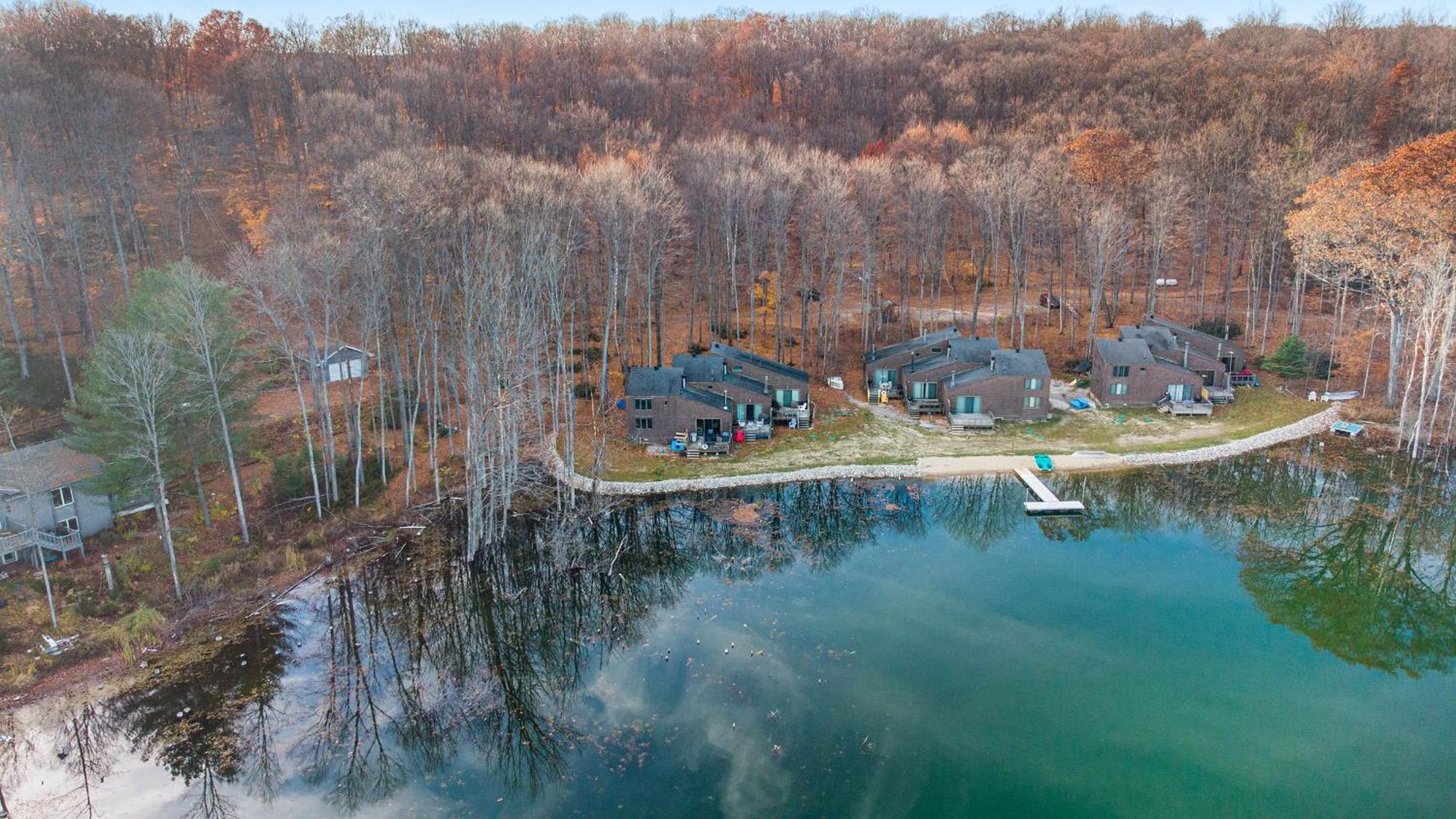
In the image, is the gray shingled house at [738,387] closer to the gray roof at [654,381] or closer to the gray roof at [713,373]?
the gray roof at [713,373]

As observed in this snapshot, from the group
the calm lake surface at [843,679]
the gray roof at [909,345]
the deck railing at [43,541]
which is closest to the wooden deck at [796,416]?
the gray roof at [909,345]

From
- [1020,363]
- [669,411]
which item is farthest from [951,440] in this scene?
[669,411]

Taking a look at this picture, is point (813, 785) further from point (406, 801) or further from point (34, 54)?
point (34, 54)

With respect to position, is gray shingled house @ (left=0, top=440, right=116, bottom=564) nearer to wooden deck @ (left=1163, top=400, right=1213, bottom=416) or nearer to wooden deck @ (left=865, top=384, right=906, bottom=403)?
wooden deck @ (left=865, top=384, right=906, bottom=403)

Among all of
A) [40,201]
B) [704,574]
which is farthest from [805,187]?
[40,201]

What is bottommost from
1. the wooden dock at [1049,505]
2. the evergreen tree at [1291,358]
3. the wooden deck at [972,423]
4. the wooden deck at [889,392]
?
the wooden dock at [1049,505]

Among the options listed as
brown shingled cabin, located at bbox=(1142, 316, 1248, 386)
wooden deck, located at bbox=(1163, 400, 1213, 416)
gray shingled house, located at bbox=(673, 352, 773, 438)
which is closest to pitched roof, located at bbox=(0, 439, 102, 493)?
gray shingled house, located at bbox=(673, 352, 773, 438)
